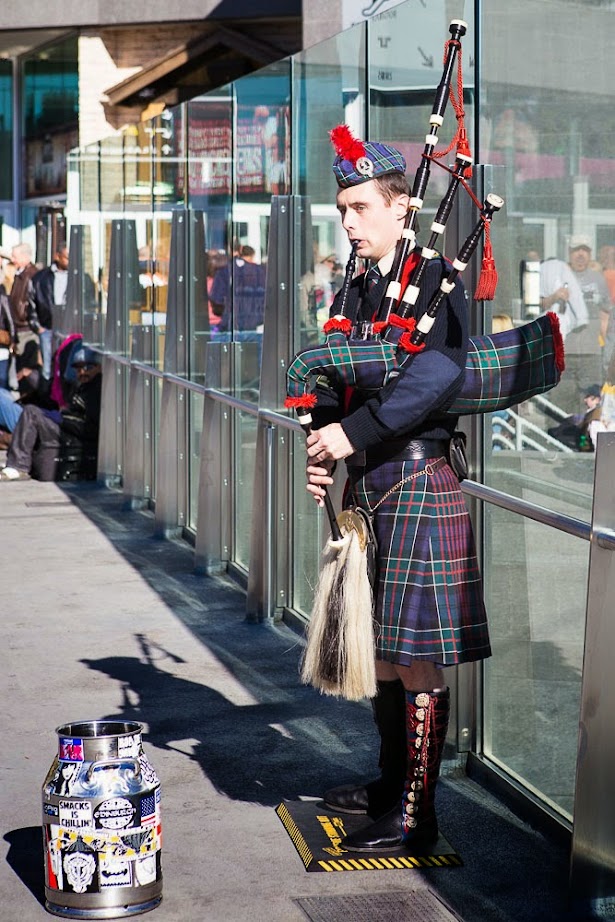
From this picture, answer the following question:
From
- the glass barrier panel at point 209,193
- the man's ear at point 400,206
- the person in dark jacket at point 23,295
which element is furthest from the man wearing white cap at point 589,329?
the person in dark jacket at point 23,295

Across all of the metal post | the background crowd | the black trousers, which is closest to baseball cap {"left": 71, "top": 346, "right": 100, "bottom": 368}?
the background crowd

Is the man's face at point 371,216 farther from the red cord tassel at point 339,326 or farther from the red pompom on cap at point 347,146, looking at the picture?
the red cord tassel at point 339,326

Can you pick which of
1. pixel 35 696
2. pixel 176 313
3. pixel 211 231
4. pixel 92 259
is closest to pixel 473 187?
pixel 35 696

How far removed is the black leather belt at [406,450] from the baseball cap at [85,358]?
9.12 m

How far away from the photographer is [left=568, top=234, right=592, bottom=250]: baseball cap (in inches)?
256

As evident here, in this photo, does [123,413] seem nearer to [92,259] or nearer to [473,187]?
[92,259]

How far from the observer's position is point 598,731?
3803mm

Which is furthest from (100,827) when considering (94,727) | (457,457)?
(457,457)

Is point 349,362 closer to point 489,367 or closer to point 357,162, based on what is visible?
point 489,367

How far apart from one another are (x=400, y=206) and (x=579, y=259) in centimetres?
304

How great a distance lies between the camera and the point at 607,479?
374cm

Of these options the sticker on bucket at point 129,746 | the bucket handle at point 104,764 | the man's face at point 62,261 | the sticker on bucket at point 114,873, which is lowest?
the sticker on bucket at point 114,873

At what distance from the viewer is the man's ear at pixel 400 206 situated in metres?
4.11

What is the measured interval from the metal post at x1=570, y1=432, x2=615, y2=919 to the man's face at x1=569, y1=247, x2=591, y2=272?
2.99 meters
